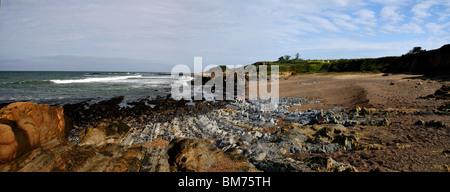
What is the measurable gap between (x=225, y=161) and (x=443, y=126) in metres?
8.42

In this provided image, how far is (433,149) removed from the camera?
5.86 m

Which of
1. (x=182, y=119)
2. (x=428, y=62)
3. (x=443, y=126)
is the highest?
(x=428, y=62)

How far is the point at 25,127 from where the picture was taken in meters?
4.73

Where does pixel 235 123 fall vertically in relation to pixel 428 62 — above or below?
below

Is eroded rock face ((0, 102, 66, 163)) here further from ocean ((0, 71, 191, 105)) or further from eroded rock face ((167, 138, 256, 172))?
ocean ((0, 71, 191, 105))

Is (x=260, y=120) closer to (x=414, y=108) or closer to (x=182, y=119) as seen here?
(x=182, y=119)

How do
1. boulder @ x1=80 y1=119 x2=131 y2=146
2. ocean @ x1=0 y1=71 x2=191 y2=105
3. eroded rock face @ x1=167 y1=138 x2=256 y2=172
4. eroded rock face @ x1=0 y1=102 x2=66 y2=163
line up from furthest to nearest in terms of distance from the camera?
ocean @ x1=0 y1=71 x2=191 y2=105
boulder @ x1=80 y1=119 x2=131 y2=146
eroded rock face @ x1=167 y1=138 x2=256 y2=172
eroded rock face @ x1=0 y1=102 x2=66 y2=163

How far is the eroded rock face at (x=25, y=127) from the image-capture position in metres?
4.10

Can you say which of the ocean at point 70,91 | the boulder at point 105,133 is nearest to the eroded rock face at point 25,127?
the boulder at point 105,133

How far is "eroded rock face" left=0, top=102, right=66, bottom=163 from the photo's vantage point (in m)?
4.10

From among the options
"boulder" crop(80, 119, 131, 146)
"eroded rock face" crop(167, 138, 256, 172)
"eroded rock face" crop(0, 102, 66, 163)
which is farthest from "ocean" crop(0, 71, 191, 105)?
"eroded rock face" crop(167, 138, 256, 172)

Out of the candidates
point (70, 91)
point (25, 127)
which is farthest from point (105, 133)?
point (70, 91)
